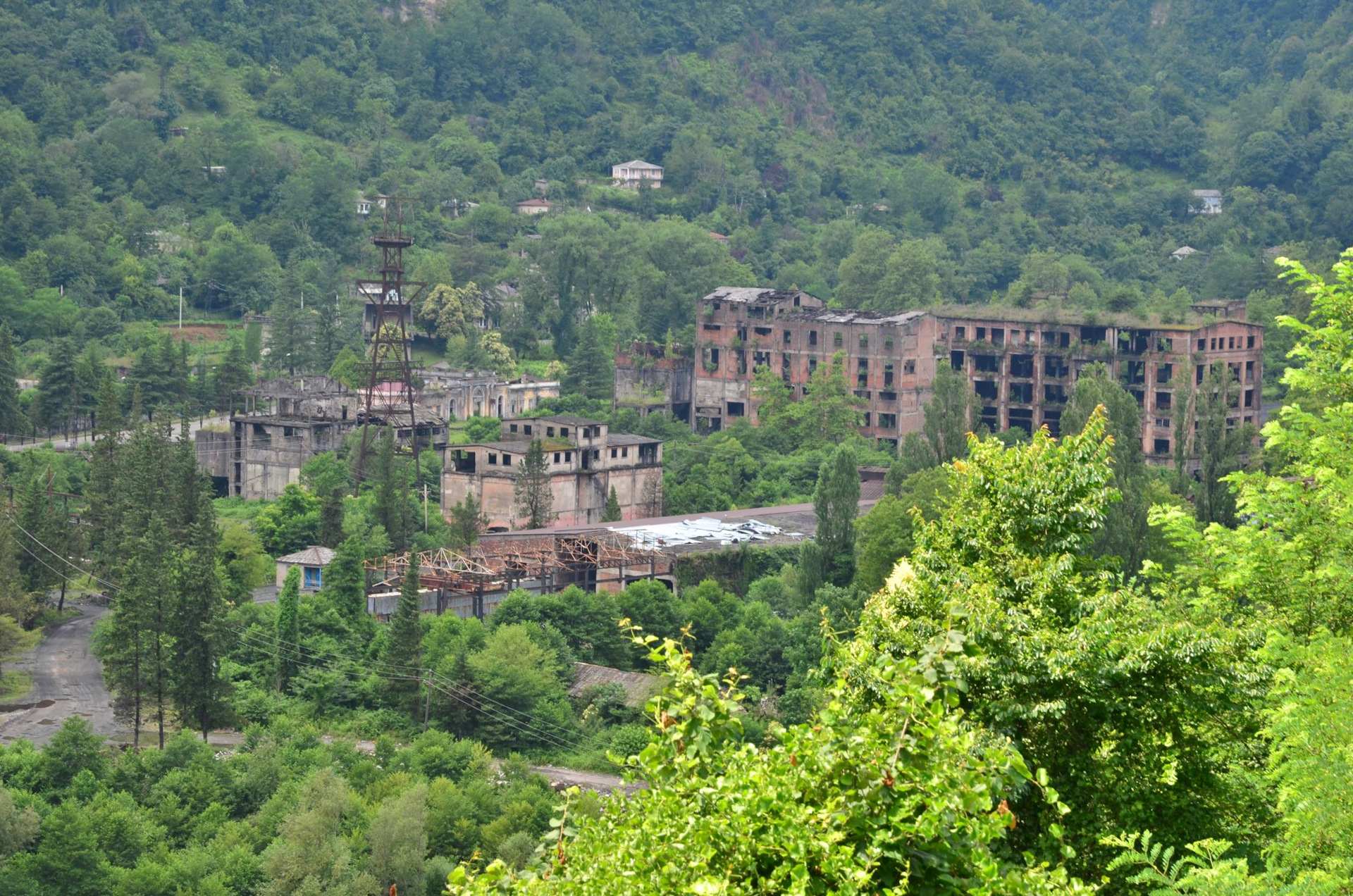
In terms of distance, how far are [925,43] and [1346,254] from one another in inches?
4150

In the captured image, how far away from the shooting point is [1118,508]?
1517 inches

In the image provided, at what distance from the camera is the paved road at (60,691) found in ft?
123

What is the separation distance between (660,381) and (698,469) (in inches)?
539

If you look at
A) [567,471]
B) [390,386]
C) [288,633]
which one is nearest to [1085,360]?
[567,471]

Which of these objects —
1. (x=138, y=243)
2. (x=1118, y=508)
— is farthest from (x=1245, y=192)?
(x=1118, y=508)

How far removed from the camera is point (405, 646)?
39750mm

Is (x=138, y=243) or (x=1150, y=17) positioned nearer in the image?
(x=138, y=243)

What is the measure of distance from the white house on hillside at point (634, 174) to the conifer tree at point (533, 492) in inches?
2133

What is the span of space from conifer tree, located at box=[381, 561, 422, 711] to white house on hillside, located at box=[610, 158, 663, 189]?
67710 mm

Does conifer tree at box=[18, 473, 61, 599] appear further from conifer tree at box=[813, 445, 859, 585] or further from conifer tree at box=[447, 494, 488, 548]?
conifer tree at box=[813, 445, 859, 585]

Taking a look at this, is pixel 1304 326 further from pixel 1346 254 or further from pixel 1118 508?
pixel 1118 508

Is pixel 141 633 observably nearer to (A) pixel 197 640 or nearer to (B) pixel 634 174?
(A) pixel 197 640

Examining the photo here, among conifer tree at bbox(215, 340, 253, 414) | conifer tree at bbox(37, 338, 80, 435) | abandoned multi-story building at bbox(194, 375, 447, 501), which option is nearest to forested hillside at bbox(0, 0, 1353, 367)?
conifer tree at bbox(215, 340, 253, 414)

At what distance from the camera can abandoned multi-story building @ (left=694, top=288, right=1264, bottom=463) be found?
216 ft
